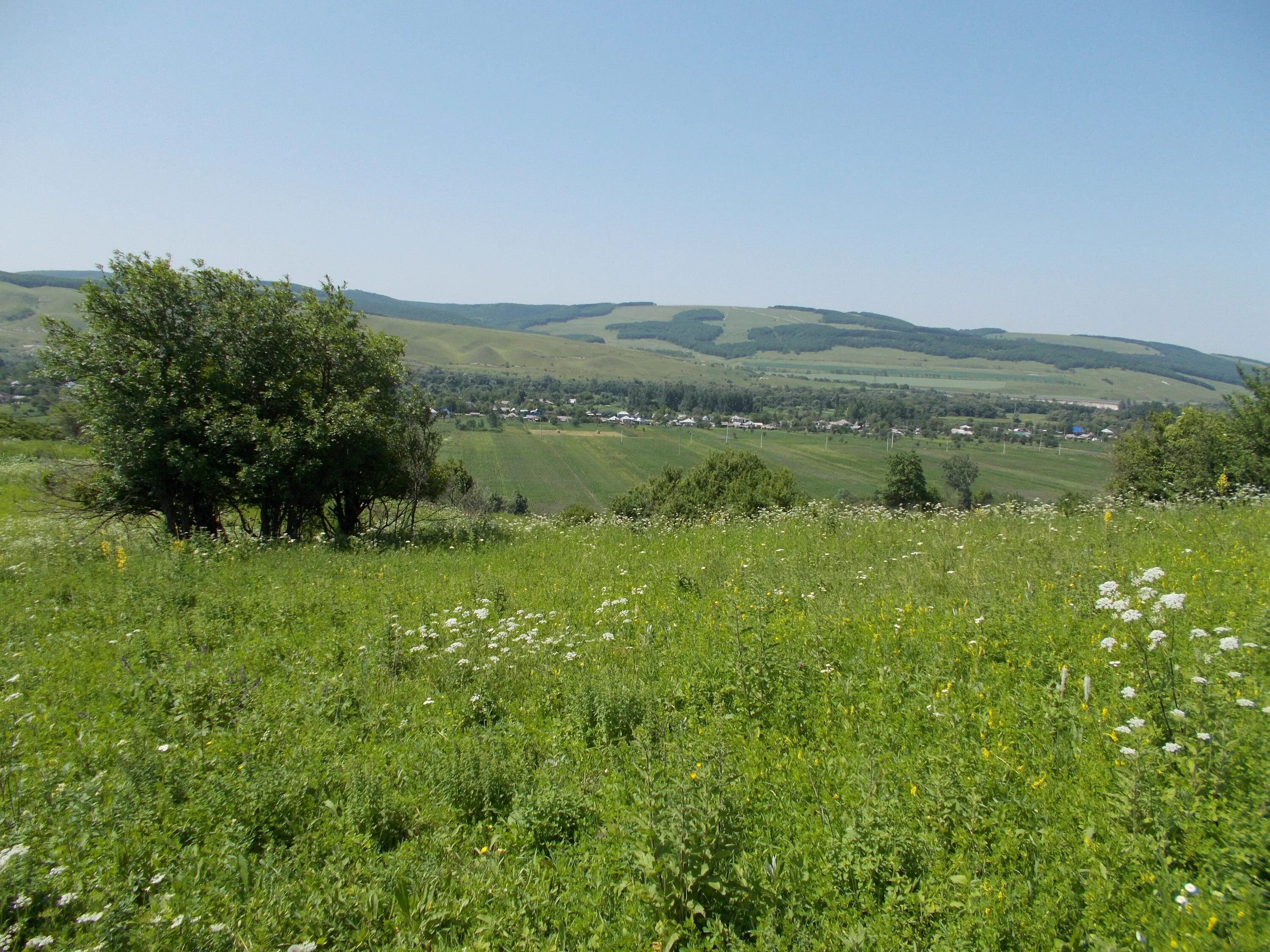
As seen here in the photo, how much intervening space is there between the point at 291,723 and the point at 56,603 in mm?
5545

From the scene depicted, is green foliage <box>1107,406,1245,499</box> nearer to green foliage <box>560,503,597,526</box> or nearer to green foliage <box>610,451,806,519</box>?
green foliage <box>560,503,597,526</box>

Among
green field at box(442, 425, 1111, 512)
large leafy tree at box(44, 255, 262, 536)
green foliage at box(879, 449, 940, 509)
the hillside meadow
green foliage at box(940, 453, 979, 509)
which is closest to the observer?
the hillside meadow

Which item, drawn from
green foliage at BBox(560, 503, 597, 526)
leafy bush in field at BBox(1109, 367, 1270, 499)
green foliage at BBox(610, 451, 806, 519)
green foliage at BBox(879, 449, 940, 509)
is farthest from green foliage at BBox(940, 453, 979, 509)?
green foliage at BBox(560, 503, 597, 526)

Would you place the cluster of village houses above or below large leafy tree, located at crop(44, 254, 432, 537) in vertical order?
below

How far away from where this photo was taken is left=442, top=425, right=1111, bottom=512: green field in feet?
214

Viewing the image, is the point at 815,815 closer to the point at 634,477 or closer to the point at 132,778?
the point at 132,778

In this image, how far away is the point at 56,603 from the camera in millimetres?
8070

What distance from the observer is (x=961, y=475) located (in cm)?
6562

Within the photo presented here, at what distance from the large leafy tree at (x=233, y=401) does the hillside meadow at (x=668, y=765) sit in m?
5.16

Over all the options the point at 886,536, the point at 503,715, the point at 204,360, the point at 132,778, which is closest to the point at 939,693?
the point at 503,715

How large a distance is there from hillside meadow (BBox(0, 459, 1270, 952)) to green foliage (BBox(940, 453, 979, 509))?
5941cm

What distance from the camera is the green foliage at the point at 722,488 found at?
2952 cm

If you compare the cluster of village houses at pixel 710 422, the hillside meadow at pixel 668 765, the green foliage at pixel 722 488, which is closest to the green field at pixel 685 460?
the cluster of village houses at pixel 710 422

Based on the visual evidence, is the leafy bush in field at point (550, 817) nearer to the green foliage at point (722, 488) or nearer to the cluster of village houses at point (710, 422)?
the green foliage at point (722, 488)
